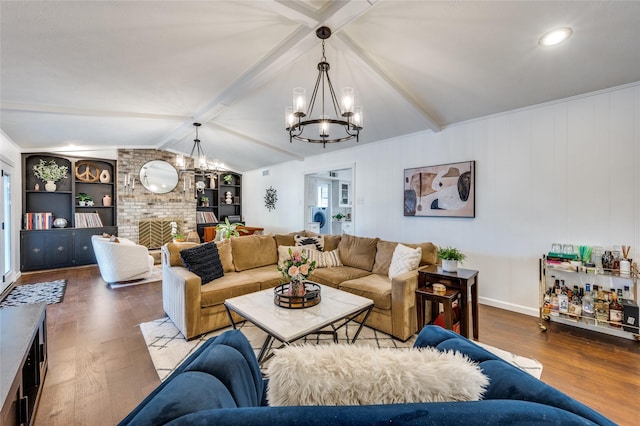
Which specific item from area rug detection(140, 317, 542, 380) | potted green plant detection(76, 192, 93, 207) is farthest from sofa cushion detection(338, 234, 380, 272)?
potted green plant detection(76, 192, 93, 207)

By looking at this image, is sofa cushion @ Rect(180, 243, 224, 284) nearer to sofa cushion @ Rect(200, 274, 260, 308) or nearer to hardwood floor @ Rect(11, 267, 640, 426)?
sofa cushion @ Rect(200, 274, 260, 308)

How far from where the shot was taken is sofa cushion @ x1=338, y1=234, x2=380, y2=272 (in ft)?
11.8

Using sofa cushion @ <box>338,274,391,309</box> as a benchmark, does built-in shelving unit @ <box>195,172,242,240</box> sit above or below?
above

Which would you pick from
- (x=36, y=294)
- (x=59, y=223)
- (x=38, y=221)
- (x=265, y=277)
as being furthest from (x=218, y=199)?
(x=265, y=277)

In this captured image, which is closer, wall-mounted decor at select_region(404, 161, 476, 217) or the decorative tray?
the decorative tray

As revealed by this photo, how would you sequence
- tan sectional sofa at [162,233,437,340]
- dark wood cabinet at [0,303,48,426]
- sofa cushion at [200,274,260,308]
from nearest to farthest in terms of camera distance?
dark wood cabinet at [0,303,48,426], tan sectional sofa at [162,233,437,340], sofa cushion at [200,274,260,308]

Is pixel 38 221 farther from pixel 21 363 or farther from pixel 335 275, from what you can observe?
pixel 335 275

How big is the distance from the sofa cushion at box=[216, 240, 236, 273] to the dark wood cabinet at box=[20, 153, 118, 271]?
457cm

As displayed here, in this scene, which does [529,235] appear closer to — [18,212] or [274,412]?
[274,412]

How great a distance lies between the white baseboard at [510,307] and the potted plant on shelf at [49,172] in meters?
8.39

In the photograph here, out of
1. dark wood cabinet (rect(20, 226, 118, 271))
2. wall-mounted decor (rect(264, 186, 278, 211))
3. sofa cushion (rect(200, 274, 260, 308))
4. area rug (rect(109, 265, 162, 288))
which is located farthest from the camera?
wall-mounted decor (rect(264, 186, 278, 211))

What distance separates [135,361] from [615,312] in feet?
14.5

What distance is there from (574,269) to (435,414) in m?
3.19

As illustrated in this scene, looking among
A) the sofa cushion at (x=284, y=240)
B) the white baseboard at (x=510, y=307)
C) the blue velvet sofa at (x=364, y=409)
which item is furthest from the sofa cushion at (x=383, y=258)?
the blue velvet sofa at (x=364, y=409)
